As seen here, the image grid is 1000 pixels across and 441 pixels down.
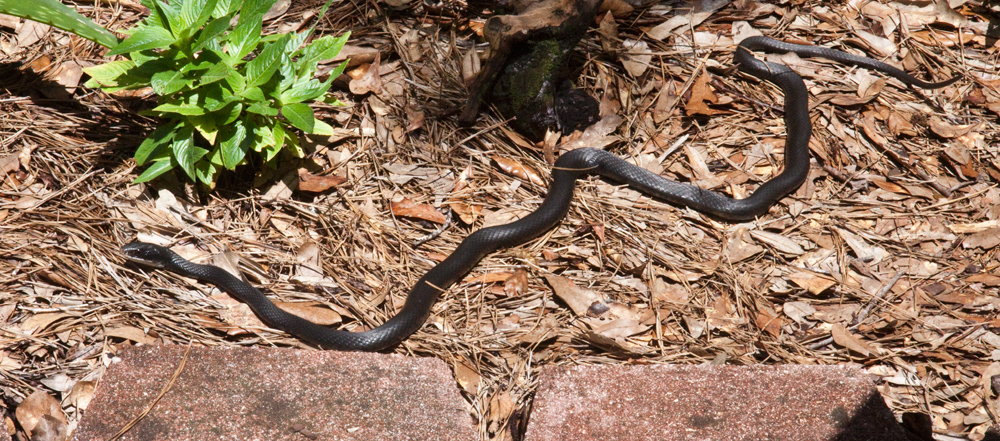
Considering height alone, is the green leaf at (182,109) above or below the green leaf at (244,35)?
below

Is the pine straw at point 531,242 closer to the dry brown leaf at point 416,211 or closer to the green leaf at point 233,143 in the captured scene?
the dry brown leaf at point 416,211

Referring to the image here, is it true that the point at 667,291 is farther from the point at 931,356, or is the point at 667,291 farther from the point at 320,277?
the point at 320,277

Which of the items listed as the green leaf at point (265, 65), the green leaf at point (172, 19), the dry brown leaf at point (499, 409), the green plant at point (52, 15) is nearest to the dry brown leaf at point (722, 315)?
the dry brown leaf at point (499, 409)

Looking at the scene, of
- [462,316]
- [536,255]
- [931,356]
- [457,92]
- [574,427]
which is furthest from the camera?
[457,92]

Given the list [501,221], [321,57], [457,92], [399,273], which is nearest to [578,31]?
[457,92]

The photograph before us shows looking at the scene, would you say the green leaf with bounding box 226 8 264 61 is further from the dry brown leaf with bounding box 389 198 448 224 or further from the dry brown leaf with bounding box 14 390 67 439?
the dry brown leaf with bounding box 14 390 67 439
